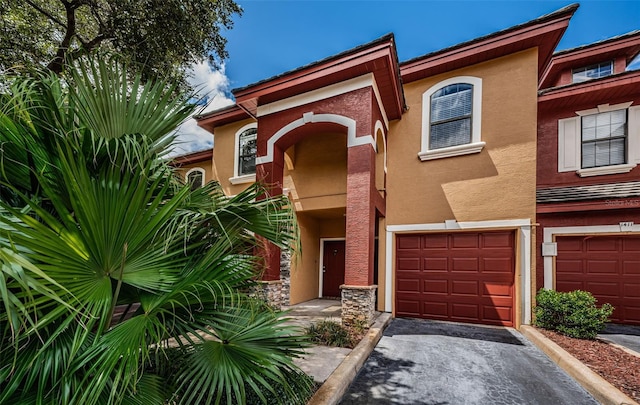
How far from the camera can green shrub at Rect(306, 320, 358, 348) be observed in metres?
5.07

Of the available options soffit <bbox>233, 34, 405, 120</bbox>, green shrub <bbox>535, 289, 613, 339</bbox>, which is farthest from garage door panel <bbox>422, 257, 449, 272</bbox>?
soffit <bbox>233, 34, 405, 120</bbox>

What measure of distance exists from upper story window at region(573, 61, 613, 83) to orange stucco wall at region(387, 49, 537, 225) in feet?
13.6

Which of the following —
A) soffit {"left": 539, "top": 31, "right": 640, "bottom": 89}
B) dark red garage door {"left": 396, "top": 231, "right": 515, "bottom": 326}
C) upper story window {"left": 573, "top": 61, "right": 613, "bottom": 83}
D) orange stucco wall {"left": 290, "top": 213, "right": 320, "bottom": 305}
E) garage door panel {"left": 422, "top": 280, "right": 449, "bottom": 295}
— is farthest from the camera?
orange stucco wall {"left": 290, "top": 213, "right": 320, "bottom": 305}

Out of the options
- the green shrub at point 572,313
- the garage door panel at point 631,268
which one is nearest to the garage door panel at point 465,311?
the green shrub at point 572,313

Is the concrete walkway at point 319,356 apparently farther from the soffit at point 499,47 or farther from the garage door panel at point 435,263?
the soffit at point 499,47

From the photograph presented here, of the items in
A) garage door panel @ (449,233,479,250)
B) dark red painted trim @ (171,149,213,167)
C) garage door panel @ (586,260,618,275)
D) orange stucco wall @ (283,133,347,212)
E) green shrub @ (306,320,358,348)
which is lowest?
green shrub @ (306,320,358,348)

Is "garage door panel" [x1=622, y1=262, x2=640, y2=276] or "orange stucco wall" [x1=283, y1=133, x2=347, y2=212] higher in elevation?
"orange stucco wall" [x1=283, y1=133, x2=347, y2=212]

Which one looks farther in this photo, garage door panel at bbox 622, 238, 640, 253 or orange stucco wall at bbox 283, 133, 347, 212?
orange stucco wall at bbox 283, 133, 347, 212

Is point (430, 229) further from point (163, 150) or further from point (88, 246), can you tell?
point (88, 246)

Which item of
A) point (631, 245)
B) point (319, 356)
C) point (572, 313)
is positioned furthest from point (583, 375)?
point (631, 245)

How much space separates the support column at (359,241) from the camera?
5930 millimetres

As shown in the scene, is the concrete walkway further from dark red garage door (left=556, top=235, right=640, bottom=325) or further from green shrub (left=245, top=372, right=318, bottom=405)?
dark red garage door (left=556, top=235, right=640, bottom=325)

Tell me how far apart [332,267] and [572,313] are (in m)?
6.69

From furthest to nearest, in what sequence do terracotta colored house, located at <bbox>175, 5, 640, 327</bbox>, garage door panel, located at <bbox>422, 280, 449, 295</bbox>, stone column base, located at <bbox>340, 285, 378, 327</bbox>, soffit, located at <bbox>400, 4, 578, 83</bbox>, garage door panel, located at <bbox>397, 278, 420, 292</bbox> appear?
garage door panel, located at <bbox>397, 278, 420, 292</bbox>, garage door panel, located at <bbox>422, 280, 449, 295</bbox>, soffit, located at <bbox>400, 4, 578, 83</bbox>, terracotta colored house, located at <bbox>175, 5, 640, 327</bbox>, stone column base, located at <bbox>340, 285, 378, 327</bbox>
